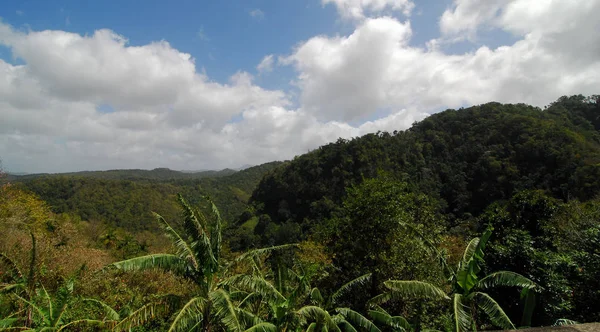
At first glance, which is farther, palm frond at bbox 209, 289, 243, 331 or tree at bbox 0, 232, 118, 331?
tree at bbox 0, 232, 118, 331

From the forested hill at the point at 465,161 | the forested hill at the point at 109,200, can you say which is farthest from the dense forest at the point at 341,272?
the forested hill at the point at 109,200

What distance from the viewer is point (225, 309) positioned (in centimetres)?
632

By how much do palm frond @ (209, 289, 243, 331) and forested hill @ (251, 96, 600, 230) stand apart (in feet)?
117

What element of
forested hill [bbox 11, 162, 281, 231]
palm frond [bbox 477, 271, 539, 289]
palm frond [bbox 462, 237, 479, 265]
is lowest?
forested hill [bbox 11, 162, 281, 231]

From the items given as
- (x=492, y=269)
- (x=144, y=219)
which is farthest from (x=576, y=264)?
(x=144, y=219)

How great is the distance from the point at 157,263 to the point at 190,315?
4.81 feet

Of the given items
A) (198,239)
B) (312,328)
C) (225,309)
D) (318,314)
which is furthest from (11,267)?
(318,314)

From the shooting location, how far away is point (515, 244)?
11.5m

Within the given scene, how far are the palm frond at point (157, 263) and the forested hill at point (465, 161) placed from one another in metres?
35.8

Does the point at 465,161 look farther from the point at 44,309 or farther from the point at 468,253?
the point at 44,309

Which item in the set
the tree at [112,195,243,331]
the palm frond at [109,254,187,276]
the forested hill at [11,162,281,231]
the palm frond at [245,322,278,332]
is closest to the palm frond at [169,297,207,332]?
the tree at [112,195,243,331]

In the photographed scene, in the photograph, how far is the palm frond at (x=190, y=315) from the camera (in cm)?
586

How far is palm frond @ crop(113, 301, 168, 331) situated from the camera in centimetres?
603

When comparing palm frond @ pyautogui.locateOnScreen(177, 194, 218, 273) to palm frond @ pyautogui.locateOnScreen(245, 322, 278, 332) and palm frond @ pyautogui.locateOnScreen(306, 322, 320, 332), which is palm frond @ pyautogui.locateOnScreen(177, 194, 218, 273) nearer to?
palm frond @ pyautogui.locateOnScreen(245, 322, 278, 332)
